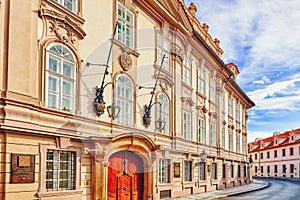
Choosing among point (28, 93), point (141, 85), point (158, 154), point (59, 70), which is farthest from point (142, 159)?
point (28, 93)

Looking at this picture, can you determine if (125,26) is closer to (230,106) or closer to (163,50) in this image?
(163,50)

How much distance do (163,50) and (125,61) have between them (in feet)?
14.7

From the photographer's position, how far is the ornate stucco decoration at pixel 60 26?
11.8m

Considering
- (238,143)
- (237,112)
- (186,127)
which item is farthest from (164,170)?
(237,112)

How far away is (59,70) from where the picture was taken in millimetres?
12438

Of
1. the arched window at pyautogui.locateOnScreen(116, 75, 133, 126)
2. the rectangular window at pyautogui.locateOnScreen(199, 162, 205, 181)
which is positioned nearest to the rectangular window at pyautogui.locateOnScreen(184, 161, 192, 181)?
the rectangular window at pyautogui.locateOnScreen(199, 162, 205, 181)

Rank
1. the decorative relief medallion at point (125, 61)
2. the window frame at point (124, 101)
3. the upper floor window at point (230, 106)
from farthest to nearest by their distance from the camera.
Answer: the upper floor window at point (230, 106) → the decorative relief medallion at point (125, 61) → the window frame at point (124, 101)

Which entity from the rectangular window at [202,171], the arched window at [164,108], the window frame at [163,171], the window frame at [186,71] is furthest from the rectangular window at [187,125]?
the window frame at [163,171]

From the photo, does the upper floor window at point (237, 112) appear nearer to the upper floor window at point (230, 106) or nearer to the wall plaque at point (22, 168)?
the upper floor window at point (230, 106)

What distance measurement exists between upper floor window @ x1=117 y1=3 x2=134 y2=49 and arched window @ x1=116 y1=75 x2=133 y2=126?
1652 mm

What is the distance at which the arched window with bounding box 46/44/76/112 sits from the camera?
39.4 feet

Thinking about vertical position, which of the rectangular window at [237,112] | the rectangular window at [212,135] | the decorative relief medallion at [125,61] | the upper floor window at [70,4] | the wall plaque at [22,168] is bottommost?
the wall plaque at [22,168]

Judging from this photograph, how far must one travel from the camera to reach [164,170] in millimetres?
19469

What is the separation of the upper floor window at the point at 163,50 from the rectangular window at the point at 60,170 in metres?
8.60
